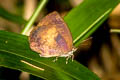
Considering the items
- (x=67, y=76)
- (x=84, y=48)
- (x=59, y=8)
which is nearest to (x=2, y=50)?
(x=67, y=76)

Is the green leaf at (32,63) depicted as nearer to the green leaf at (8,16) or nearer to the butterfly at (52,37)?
the butterfly at (52,37)

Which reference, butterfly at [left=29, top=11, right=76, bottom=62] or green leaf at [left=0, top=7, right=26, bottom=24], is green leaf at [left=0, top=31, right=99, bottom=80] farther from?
green leaf at [left=0, top=7, right=26, bottom=24]

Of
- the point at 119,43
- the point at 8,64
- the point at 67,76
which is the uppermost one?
the point at 8,64

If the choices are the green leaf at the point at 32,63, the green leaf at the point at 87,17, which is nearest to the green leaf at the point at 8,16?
the green leaf at the point at 87,17

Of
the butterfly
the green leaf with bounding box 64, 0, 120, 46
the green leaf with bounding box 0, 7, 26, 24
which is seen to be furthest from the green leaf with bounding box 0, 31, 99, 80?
the green leaf with bounding box 0, 7, 26, 24

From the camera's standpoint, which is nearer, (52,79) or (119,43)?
(52,79)

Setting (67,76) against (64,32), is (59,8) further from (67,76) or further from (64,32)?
(67,76)

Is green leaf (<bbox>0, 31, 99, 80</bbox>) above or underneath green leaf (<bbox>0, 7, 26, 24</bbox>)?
underneath
